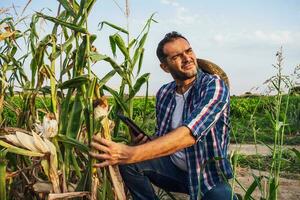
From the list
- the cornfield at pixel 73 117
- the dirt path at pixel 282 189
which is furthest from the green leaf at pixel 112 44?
the dirt path at pixel 282 189

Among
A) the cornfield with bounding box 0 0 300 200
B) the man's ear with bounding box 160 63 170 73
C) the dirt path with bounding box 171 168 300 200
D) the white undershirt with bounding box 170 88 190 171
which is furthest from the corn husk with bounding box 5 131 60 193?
the dirt path with bounding box 171 168 300 200

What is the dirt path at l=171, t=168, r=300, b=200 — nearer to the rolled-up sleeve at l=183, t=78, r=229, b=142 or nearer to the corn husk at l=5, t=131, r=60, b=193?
the rolled-up sleeve at l=183, t=78, r=229, b=142

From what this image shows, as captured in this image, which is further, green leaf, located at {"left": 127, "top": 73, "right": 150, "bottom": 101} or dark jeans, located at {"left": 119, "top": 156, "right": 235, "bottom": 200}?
dark jeans, located at {"left": 119, "top": 156, "right": 235, "bottom": 200}

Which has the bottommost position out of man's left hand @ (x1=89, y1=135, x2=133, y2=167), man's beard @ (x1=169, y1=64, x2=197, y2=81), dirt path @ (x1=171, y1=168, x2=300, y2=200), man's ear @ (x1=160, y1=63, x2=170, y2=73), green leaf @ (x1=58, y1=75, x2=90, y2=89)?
dirt path @ (x1=171, y1=168, x2=300, y2=200)

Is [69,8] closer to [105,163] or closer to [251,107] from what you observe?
[105,163]

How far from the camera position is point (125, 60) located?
207 cm

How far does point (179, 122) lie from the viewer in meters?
2.54

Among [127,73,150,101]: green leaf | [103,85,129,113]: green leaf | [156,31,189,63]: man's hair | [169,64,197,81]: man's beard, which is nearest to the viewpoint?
[103,85,129,113]: green leaf

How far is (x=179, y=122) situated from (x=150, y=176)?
0.33 metres

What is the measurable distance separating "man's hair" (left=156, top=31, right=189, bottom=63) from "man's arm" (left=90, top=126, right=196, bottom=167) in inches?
27.4

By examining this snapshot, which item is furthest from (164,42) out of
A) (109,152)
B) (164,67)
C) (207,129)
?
(109,152)

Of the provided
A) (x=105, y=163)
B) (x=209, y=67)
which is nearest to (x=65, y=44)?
(x=105, y=163)

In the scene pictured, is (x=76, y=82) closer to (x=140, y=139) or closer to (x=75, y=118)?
(x=75, y=118)

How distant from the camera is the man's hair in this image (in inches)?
99.9
